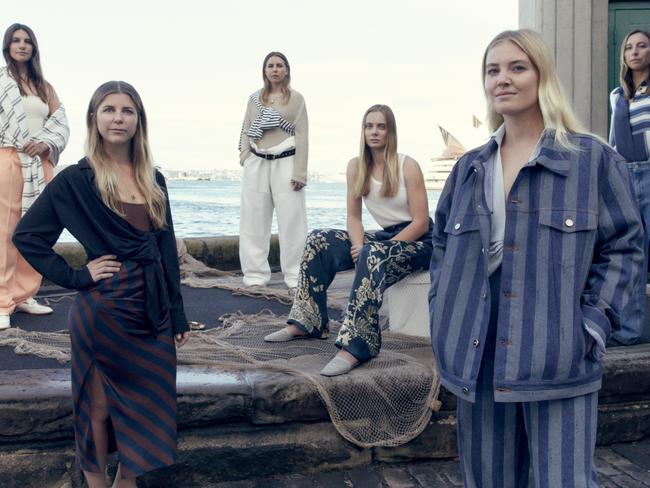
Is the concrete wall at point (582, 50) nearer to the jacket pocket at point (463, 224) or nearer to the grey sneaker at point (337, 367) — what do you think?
the grey sneaker at point (337, 367)

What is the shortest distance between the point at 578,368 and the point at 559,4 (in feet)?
19.5

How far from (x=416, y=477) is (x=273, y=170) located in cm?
389

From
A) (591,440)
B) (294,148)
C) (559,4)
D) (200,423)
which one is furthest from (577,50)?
(591,440)

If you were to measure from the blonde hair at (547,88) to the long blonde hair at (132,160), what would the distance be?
52.2 inches

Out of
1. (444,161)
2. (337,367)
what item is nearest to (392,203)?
(337,367)

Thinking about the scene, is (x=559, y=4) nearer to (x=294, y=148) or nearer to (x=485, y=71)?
(x=294, y=148)

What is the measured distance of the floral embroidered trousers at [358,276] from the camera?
3.91m

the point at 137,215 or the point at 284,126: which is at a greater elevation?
the point at 284,126

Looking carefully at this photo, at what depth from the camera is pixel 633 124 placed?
541 cm

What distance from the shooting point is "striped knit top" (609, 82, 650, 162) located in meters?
5.34

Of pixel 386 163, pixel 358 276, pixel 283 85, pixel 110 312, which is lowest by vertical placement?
pixel 358 276

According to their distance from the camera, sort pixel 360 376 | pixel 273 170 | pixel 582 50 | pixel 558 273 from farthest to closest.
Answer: pixel 582 50
pixel 273 170
pixel 360 376
pixel 558 273

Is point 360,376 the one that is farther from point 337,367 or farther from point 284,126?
point 284,126

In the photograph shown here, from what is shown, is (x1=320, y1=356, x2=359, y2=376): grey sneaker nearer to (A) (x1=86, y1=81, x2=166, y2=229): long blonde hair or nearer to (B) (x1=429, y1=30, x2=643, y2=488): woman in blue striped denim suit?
(A) (x1=86, y1=81, x2=166, y2=229): long blonde hair
